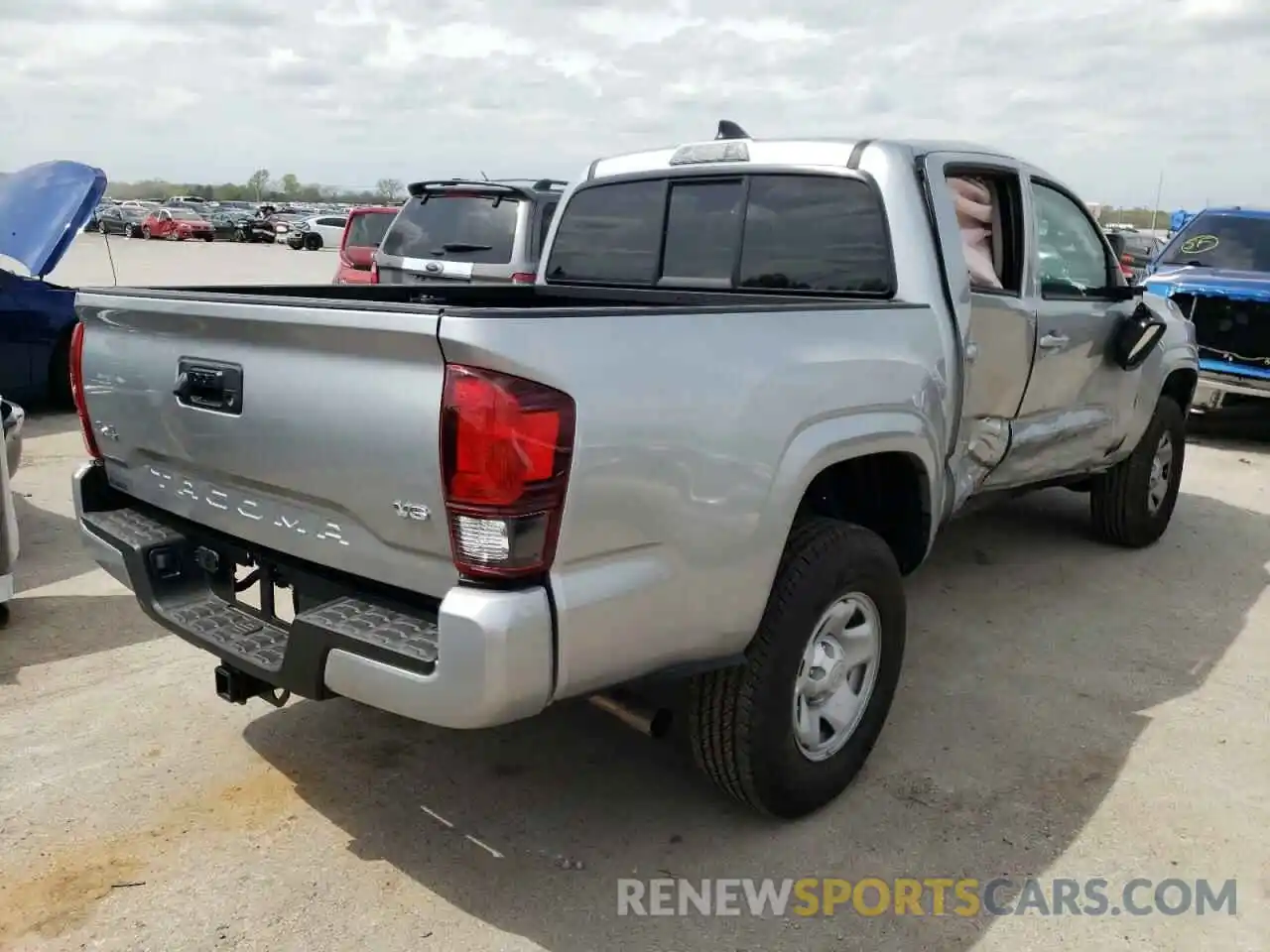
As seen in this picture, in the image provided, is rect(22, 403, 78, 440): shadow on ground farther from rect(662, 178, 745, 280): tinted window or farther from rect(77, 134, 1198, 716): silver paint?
rect(662, 178, 745, 280): tinted window

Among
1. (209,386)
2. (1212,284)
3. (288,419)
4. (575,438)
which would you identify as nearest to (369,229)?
(1212,284)

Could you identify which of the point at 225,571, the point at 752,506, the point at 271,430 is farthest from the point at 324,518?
the point at 752,506

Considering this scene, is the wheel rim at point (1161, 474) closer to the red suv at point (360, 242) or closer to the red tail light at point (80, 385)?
the red tail light at point (80, 385)

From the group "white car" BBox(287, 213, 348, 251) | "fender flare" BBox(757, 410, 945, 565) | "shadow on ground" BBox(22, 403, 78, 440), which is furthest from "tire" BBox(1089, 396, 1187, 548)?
"white car" BBox(287, 213, 348, 251)

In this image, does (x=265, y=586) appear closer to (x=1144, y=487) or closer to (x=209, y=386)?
(x=209, y=386)

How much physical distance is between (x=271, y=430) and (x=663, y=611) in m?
1.05

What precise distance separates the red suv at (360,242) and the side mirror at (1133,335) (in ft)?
24.7

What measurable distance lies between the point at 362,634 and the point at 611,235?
8.53 feet

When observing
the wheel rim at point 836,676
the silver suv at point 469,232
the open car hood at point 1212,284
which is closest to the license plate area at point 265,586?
the wheel rim at point 836,676

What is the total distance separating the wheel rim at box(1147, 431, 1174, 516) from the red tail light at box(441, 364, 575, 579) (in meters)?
4.62

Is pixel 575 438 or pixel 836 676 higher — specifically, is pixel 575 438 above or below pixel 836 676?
above

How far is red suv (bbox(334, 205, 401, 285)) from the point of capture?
37.2ft

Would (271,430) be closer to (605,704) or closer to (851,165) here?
(605,704)

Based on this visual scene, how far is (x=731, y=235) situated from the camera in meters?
4.06
